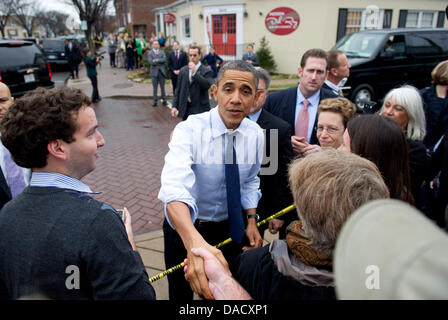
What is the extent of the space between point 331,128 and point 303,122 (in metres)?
0.54

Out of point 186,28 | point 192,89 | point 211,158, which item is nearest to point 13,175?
point 211,158

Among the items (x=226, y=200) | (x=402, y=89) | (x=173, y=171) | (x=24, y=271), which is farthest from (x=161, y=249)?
(x=402, y=89)

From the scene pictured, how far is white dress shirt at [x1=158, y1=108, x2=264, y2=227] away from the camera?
1.99 meters

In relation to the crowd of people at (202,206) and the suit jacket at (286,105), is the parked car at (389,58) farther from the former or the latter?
the crowd of people at (202,206)

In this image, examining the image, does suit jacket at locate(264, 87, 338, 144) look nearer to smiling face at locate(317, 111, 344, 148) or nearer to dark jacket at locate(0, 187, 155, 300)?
smiling face at locate(317, 111, 344, 148)

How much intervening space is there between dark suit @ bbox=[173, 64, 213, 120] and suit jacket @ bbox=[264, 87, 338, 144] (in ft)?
10.8

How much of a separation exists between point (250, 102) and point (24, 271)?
1627 mm

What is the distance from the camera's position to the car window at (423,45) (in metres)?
9.78

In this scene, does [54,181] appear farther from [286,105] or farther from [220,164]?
[286,105]

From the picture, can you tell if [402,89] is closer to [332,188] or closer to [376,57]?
[332,188]

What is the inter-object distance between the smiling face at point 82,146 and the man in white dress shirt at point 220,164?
476 mm

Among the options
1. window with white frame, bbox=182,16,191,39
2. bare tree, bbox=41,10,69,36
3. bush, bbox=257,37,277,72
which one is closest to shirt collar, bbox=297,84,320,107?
bush, bbox=257,37,277,72

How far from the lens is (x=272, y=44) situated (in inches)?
691

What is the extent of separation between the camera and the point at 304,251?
1155 millimetres
